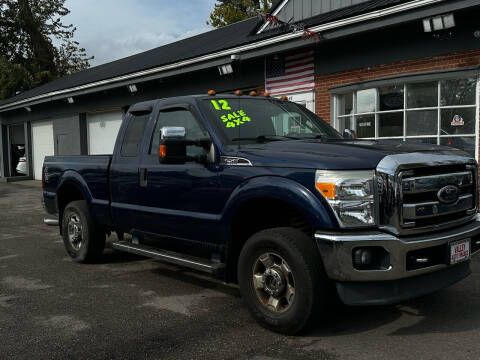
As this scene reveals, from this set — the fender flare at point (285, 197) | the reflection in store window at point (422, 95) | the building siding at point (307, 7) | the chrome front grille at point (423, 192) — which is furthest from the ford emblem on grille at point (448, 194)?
the building siding at point (307, 7)

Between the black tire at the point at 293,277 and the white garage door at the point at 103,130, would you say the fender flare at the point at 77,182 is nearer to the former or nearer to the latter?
the black tire at the point at 293,277

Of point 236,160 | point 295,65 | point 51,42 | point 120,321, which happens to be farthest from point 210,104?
point 51,42

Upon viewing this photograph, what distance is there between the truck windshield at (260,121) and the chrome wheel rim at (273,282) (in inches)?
45.6

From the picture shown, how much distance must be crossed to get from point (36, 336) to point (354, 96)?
309 inches

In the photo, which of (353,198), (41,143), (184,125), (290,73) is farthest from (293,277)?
(41,143)

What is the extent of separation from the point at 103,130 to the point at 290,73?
954 cm

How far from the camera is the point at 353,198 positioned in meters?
3.45

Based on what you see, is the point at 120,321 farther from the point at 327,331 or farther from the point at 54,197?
the point at 54,197

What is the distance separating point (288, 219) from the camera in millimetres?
4164

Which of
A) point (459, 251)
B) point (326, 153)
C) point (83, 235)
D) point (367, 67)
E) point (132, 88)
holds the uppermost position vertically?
point (132, 88)

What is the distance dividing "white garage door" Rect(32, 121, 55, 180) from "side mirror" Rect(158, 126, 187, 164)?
18611mm

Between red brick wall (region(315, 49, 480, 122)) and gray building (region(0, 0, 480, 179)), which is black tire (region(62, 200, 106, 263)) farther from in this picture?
red brick wall (region(315, 49, 480, 122))

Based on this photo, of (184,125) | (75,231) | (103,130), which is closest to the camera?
(184,125)

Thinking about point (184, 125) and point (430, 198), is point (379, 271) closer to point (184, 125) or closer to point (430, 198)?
point (430, 198)
